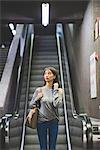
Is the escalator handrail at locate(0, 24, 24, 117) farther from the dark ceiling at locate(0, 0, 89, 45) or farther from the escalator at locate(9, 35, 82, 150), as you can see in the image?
the dark ceiling at locate(0, 0, 89, 45)

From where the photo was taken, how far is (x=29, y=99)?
10070mm

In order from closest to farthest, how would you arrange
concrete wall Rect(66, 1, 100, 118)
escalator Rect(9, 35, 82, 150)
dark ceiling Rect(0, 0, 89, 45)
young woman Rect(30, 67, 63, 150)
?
young woman Rect(30, 67, 63, 150) → escalator Rect(9, 35, 82, 150) → concrete wall Rect(66, 1, 100, 118) → dark ceiling Rect(0, 0, 89, 45)

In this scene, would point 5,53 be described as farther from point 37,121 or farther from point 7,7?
point 37,121

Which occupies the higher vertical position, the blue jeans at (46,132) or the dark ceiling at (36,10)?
the dark ceiling at (36,10)

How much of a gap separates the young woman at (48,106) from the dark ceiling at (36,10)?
5870 mm

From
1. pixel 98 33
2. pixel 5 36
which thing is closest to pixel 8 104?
pixel 98 33

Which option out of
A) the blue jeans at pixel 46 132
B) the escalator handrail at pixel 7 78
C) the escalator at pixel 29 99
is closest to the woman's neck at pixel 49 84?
the blue jeans at pixel 46 132

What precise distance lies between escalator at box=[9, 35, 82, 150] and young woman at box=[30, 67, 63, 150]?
252 centimetres

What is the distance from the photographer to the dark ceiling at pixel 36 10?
9.92m

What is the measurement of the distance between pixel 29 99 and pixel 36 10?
2.60 metres

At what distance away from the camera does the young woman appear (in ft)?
13.5

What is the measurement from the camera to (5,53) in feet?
48.0

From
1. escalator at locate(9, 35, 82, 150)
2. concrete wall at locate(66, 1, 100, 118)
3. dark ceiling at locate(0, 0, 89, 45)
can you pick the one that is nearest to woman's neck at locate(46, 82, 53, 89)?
escalator at locate(9, 35, 82, 150)

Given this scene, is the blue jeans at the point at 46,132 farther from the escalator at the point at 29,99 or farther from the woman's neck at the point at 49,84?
the escalator at the point at 29,99
